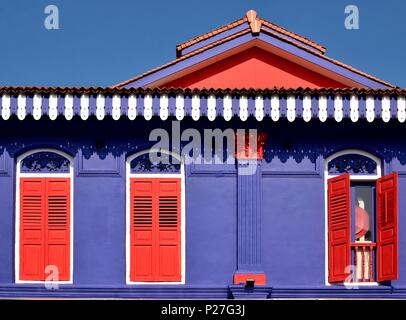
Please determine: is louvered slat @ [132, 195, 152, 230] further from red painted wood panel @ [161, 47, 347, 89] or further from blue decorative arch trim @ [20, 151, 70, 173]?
red painted wood panel @ [161, 47, 347, 89]

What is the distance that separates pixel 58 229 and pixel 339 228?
420 centimetres

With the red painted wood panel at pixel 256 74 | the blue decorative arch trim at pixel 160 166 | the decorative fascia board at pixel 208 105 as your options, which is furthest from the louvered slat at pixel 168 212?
the red painted wood panel at pixel 256 74

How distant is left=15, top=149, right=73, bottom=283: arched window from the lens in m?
14.5

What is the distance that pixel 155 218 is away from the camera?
14.6m

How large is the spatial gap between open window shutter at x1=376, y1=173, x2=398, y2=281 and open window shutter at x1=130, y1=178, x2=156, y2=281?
3387mm

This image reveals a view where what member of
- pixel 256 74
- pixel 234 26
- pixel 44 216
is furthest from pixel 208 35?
pixel 44 216

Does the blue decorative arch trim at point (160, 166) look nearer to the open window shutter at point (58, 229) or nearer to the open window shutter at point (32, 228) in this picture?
the open window shutter at point (58, 229)

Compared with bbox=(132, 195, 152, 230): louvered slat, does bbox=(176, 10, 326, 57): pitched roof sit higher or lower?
higher

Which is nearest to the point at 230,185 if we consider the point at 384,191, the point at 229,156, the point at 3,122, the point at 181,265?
the point at 229,156

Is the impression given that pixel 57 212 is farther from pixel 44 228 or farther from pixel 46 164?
pixel 46 164

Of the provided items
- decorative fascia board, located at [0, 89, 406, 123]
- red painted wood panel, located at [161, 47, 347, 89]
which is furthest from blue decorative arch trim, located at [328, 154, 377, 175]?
red painted wood panel, located at [161, 47, 347, 89]
